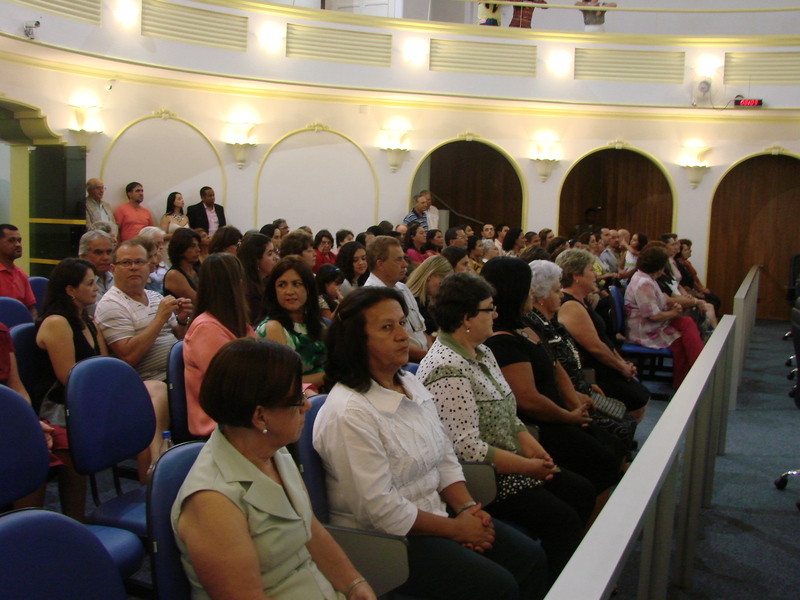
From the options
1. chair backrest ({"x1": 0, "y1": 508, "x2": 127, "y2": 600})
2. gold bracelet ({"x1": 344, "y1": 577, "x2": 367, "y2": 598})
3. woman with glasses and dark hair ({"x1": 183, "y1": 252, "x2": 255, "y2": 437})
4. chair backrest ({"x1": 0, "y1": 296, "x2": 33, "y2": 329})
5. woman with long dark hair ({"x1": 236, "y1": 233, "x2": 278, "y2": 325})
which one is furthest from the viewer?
woman with long dark hair ({"x1": 236, "y1": 233, "x2": 278, "y2": 325})

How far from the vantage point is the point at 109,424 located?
2.36m

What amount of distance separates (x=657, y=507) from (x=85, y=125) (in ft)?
24.4

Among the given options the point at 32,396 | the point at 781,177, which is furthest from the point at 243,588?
the point at 781,177

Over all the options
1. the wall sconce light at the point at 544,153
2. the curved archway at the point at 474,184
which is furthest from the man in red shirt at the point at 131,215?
the curved archway at the point at 474,184

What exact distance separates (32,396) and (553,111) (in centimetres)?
860

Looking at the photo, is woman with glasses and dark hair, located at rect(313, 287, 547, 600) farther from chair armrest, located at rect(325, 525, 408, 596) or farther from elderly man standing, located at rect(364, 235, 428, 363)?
elderly man standing, located at rect(364, 235, 428, 363)

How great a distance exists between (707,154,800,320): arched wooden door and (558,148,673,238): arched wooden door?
842 millimetres

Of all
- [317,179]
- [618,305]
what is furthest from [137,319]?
[317,179]

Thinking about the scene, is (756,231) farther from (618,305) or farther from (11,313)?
(11,313)

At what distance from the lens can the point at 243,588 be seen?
1.37m

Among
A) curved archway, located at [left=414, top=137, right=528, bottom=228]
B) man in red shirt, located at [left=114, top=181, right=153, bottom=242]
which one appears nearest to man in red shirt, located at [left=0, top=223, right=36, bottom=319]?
man in red shirt, located at [left=114, top=181, right=153, bottom=242]

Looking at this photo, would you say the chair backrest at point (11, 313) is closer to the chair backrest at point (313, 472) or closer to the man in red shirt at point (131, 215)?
the chair backrest at point (313, 472)

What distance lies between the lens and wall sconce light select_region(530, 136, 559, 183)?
1008 cm

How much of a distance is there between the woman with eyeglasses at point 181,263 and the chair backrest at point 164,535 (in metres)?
2.59
